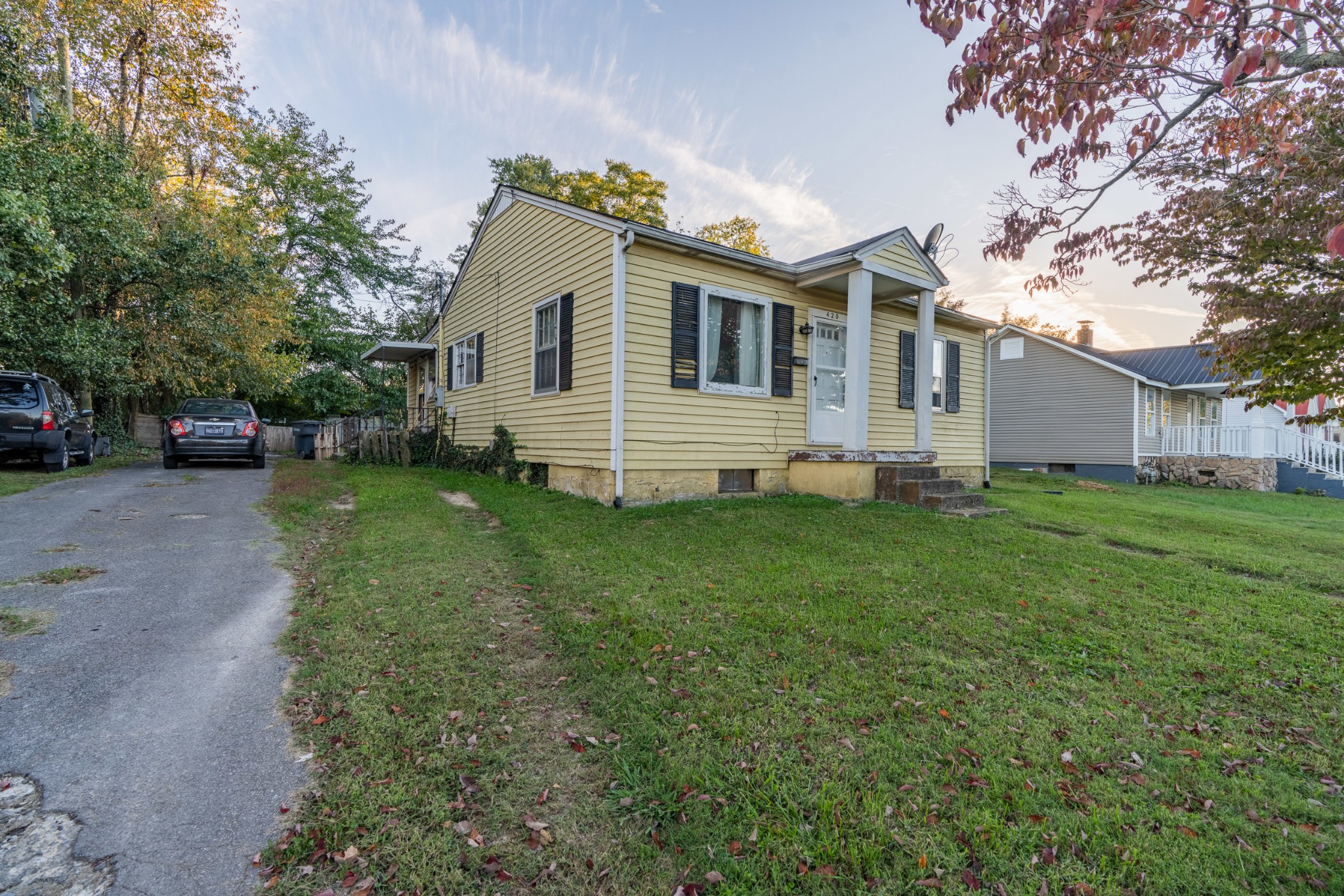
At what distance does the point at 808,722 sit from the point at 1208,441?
22476 millimetres

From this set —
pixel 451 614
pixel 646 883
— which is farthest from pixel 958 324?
pixel 646 883

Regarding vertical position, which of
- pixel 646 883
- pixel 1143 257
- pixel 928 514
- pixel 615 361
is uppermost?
pixel 1143 257

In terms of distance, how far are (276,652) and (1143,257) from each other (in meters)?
10.3

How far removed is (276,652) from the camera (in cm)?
331

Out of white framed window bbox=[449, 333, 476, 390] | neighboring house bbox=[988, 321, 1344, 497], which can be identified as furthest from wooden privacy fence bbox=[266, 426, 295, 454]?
neighboring house bbox=[988, 321, 1344, 497]

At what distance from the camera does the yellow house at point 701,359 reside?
7.88 m

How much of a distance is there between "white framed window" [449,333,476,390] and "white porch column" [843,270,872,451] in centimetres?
805

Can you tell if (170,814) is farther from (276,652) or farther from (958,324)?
(958,324)

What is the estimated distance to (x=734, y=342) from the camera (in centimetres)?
879

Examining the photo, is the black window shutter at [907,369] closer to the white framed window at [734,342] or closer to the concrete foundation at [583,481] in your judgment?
the white framed window at [734,342]

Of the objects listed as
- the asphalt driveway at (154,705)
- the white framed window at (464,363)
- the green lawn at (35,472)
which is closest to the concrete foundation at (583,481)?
the asphalt driveway at (154,705)

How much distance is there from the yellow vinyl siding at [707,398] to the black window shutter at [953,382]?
6.33 feet

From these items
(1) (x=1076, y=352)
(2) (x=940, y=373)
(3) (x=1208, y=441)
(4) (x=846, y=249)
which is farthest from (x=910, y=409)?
(3) (x=1208, y=441)

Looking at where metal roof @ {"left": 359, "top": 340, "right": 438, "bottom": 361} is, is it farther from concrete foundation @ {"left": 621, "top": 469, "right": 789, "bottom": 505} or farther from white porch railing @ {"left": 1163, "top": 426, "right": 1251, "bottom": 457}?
white porch railing @ {"left": 1163, "top": 426, "right": 1251, "bottom": 457}
